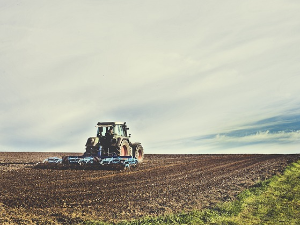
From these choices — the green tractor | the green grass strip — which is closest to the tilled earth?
the green grass strip

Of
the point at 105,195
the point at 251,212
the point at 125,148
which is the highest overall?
the point at 125,148

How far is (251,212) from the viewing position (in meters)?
8.14

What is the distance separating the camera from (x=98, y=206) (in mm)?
8711

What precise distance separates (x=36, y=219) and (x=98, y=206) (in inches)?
69.0

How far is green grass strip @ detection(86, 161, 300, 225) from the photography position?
7406mm

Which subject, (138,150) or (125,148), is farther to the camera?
(138,150)

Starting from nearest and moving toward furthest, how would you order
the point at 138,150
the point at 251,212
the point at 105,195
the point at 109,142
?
the point at 251,212, the point at 105,195, the point at 109,142, the point at 138,150

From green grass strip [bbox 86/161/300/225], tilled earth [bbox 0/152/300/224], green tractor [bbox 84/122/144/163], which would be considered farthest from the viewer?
green tractor [bbox 84/122/144/163]

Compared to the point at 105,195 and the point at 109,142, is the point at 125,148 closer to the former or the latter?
the point at 109,142

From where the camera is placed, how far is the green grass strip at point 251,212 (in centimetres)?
741

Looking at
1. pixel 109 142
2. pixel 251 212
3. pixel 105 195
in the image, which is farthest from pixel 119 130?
pixel 251 212

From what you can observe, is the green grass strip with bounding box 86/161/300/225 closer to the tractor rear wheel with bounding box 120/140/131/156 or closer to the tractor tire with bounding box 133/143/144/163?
the tractor rear wheel with bounding box 120/140/131/156

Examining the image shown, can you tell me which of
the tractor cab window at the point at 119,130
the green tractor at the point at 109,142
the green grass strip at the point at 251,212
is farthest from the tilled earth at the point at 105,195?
the tractor cab window at the point at 119,130

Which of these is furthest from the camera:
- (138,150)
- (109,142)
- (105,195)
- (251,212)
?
(138,150)
